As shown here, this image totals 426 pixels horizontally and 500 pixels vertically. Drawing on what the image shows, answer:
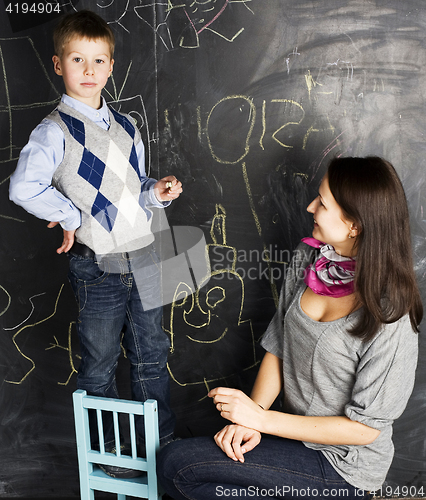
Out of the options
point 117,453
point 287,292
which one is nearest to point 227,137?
point 287,292

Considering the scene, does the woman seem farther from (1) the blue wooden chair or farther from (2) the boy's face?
(2) the boy's face

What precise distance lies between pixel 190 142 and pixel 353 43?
631 mm

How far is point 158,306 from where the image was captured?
165cm

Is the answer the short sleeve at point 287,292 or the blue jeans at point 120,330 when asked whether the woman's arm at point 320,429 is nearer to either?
the short sleeve at point 287,292

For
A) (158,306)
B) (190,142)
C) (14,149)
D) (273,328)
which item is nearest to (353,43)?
(190,142)

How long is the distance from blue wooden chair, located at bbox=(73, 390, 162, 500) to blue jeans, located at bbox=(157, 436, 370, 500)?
67 millimetres

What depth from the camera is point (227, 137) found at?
1.77 meters

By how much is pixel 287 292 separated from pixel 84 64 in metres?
0.88

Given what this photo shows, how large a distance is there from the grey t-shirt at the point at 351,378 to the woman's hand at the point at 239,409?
156 mm

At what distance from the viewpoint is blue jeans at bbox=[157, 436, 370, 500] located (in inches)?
49.7

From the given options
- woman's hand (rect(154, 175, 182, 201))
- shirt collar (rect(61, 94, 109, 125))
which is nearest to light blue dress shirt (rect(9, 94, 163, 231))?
shirt collar (rect(61, 94, 109, 125))

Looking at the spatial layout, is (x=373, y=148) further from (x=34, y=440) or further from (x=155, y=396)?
Answer: (x=34, y=440)

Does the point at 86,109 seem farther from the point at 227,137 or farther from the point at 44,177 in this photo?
the point at 227,137

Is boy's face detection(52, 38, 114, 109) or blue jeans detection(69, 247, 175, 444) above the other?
boy's face detection(52, 38, 114, 109)
